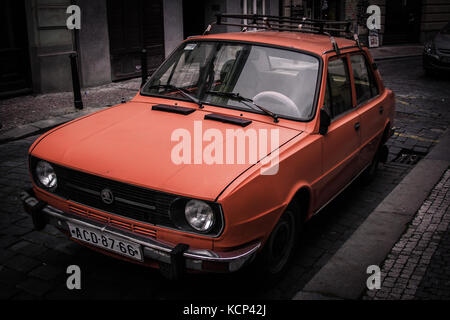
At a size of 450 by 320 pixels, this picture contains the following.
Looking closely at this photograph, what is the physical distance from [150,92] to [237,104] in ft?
3.24

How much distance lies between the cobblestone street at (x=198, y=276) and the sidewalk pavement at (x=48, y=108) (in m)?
1.87

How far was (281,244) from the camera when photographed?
3680 mm

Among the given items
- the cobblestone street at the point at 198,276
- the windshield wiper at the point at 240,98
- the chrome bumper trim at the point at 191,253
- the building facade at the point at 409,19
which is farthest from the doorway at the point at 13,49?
the building facade at the point at 409,19

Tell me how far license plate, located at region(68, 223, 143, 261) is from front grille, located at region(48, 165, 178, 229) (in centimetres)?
12

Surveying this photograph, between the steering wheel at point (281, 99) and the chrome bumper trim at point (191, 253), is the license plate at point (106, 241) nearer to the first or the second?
the chrome bumper trim at point (191, 253)

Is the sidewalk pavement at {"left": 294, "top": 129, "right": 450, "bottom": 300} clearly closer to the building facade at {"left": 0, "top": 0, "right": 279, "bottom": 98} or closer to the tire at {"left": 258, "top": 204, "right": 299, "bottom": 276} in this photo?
the tire at {"left": 258, "top": 204, "right": 299, "bottom": 276}

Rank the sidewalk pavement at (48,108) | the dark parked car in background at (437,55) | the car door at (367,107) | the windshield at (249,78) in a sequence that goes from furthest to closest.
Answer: the dark parked car in background at (437,55) → the sidewalk pavement at (48,108) → the car door at (367,107) → the windshield at (249,78)

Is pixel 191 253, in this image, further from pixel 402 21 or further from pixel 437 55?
pixel 402 21

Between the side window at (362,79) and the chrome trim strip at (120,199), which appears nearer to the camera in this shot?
the chrome trim strip at (120,199)

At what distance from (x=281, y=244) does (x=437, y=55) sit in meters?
11.6

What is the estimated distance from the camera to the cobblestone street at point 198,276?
3.55 m

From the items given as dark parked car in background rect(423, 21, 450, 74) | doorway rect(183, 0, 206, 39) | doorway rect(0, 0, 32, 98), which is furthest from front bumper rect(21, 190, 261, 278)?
doorway rect(183, 0, 206, 39)

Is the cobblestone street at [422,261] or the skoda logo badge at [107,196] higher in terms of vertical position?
the skoda logo badge at [107,196]
